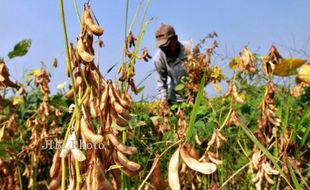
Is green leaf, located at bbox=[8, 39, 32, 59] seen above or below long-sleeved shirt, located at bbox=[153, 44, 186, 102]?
below

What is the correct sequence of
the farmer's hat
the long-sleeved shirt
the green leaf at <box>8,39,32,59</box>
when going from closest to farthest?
the green leaf at <box>8,39,32,59</box> → the farmer's hat → the long-sleeved shirt

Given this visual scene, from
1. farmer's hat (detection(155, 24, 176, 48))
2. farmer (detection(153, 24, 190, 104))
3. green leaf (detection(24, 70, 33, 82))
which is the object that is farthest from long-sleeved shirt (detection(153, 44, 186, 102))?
green leaf (detection(24, 70, 33, 82))

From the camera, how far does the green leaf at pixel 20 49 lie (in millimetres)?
1867

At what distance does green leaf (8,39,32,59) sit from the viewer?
6.13 feet

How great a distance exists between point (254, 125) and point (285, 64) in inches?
37.6

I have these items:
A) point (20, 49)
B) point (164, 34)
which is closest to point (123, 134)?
point (20, 49)

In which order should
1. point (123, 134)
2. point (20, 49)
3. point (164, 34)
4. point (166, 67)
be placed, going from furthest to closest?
point (166, 67), point (164, 34), point (20, 49), point (123, 134)

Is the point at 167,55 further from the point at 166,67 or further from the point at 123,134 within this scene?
the point at 123,134

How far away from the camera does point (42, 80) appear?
8.50ft

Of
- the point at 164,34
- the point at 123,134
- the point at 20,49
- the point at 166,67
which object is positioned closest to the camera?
the point at 123,134

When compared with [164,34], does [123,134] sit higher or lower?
lower

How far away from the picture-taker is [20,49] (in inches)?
74.9

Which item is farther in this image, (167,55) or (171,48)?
(167,55)

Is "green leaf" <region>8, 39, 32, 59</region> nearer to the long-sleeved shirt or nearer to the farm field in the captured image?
the farm field
